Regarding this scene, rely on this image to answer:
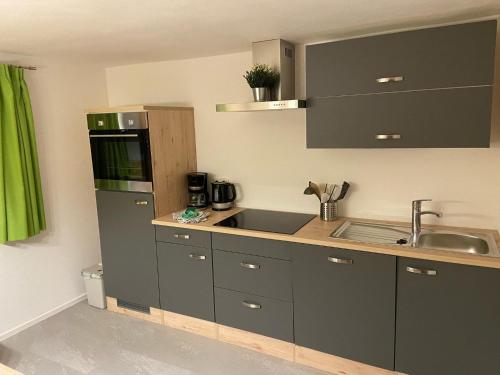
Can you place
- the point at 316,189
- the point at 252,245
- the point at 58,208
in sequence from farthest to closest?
the point at 58,208, the point at 316,189, the point at 252,245

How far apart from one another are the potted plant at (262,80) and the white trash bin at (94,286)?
2.13m

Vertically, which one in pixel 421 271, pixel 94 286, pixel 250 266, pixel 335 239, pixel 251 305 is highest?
pixel 335 239

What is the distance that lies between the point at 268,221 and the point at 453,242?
125cm

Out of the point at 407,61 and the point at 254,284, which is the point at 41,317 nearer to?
the point at 254,284

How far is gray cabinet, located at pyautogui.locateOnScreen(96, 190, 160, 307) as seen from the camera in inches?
118

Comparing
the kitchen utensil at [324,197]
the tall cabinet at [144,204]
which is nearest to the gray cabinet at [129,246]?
the tall cabinet at [144,204]

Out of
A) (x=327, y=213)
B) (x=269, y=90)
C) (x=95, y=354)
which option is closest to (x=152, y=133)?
(x=269, y=90)

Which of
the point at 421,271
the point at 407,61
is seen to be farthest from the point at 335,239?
the point at 407,61

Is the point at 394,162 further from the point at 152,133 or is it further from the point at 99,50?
the point at 99,50

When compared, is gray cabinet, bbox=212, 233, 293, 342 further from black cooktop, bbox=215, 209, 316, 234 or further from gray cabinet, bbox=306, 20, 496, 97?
gray cabinet, bbox=306, 20, 496, 97

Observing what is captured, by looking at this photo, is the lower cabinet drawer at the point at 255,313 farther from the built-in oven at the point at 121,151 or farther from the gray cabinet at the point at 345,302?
the built-in oven at the point at 121,151

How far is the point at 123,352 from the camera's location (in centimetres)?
273

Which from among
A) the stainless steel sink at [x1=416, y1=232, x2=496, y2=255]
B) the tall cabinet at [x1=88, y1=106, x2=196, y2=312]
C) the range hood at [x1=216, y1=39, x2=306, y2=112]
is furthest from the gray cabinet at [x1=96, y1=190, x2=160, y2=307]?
the stainless steel sink at [x1=416, y1=232, x2=496, y2=255]

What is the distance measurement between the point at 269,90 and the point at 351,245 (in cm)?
122
